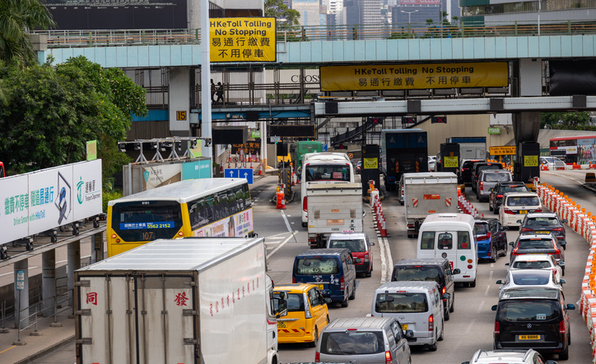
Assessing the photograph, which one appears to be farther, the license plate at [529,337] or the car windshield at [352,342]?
the license plate at [529,337]

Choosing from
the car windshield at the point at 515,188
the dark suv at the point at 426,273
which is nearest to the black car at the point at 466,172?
the car windshield at the point at 515,188

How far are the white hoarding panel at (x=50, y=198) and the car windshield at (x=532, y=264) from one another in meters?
12.7

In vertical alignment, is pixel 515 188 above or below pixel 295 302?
above

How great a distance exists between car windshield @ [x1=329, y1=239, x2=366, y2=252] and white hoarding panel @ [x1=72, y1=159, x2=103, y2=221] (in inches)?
354

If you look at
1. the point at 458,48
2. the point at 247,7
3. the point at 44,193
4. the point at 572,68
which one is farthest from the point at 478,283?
the point at 247,7

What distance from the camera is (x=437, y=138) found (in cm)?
10319

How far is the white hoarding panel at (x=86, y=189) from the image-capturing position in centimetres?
2383

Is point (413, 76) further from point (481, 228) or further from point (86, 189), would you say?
point (86, 189)

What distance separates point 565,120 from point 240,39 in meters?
76.9

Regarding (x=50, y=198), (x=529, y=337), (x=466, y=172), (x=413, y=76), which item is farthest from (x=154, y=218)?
(x=466, y=172)

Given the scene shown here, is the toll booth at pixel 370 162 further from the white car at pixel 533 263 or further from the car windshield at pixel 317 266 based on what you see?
the white car at pixel 533 263

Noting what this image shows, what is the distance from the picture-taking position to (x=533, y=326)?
1769 cm

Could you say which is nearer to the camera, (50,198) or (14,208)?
(14,208)

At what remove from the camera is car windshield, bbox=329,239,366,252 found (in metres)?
30.5
